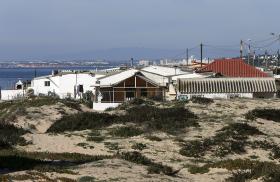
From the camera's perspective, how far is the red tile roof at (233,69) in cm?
7650

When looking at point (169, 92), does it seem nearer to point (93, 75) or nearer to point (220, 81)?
point (220, 81)

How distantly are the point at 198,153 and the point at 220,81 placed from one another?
3277cm

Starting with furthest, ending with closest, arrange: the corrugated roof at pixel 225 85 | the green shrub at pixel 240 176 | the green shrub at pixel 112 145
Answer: the corrugated roof at pixel 225 85
the green shrub at pixel 112 145
the green shrub at pixel 240 176

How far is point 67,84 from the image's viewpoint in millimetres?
77250

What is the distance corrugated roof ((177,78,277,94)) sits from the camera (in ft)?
201

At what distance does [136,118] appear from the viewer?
129 ft

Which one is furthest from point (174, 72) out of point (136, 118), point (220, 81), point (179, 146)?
point (179, 146)

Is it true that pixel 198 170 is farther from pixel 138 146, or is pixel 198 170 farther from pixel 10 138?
pixel 10 138

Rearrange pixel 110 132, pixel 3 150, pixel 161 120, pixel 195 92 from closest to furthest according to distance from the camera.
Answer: pixel 3 150 < pixel 110 132 < pixel 161 120 < pixel 195 92

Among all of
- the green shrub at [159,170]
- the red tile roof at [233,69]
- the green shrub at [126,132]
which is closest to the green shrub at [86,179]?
the green shrub at [159,170]

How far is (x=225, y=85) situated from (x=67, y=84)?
2265 cm

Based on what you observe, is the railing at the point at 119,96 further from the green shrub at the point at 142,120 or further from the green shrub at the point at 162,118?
the green shrub at the point at 142,120

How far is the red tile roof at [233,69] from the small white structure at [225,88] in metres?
11.9

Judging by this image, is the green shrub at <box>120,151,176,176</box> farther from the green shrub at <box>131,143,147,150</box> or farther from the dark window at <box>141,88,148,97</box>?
the dark window at <box>141,88,148,97</box>
